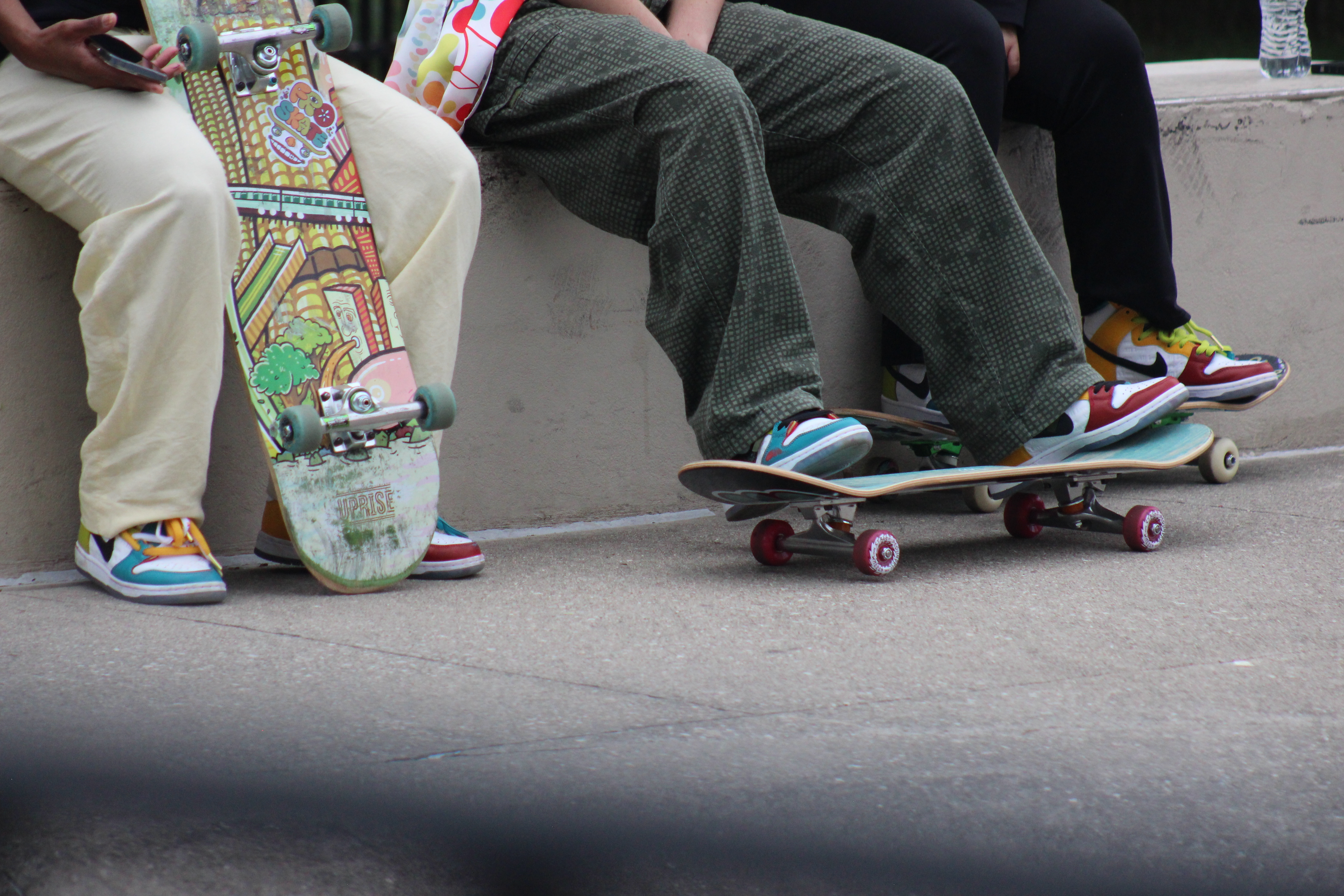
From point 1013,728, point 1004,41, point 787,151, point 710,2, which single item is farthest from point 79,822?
point 1004,41

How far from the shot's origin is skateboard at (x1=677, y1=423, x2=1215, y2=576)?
2242mm

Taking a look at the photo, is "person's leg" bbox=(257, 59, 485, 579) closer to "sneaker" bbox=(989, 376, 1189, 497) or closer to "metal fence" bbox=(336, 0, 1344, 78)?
"sneaker" bbox=(989, 376, 1189, 497)

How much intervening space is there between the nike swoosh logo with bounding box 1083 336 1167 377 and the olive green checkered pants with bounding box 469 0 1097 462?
0.59 m

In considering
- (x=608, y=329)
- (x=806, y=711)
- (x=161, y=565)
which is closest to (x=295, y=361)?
(x=161, y=565)

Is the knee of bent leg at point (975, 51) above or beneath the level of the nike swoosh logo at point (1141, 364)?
above

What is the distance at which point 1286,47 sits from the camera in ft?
12.3

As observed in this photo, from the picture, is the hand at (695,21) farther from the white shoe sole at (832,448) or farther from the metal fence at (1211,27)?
the metal fence at (1211,27)

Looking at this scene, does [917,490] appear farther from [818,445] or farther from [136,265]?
[136,265]

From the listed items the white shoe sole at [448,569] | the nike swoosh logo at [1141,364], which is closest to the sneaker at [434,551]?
the white shoe sole at [448,569]

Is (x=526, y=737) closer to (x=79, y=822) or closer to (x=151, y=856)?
(x=151, y=856)

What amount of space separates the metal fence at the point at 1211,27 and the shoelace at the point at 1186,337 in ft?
35.6

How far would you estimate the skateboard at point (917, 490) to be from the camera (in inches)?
88.3

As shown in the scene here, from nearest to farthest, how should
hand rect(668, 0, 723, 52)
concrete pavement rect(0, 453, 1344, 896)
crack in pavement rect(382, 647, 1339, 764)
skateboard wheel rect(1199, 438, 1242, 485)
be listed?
1. concrete pavement rect(0, 453, 1344, 896)
2. crack in pavement rect(382, 647, 1339, 764)
3. hand rect(668, 0, 723, 52)
4. skateboard wheel rect(1199, 438, 1242, 485)

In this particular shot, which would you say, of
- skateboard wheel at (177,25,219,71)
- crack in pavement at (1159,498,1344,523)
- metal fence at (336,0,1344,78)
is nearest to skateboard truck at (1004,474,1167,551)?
crack in pavement at (1159,498,1344,523)
